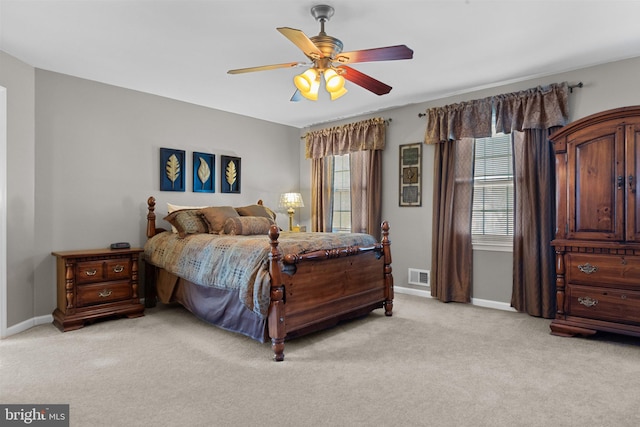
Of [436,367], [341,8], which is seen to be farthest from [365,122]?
[436,367]

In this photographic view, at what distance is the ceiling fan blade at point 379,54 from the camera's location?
232 cm

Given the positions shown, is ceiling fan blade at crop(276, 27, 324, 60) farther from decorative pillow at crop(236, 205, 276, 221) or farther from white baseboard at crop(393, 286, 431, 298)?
white baseboard at crop(393, 286, 431, 298)

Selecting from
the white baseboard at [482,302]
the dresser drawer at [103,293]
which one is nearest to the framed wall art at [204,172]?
the dresser drawer at [103,293]

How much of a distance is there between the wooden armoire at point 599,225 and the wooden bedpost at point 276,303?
7.80 feet

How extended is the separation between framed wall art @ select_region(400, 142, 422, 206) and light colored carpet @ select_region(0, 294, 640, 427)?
179cm

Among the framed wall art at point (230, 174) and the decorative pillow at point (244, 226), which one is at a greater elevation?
the framed wall art at point (230, 174)

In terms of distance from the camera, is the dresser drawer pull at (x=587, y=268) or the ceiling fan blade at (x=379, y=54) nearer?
the ceiling fan blade at (x=379, y=54)

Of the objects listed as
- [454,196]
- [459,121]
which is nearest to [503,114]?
[459,121]

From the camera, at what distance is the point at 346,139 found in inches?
221

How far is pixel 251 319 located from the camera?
3.11 m

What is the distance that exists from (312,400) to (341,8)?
2.49 metres

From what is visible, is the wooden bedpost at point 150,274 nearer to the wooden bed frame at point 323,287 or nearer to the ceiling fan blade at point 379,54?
the wooden bed frame at point 323,287

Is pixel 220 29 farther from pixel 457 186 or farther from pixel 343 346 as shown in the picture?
pixel 457 186

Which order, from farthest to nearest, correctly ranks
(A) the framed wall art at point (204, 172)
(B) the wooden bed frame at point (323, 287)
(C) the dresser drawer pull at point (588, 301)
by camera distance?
(A) the framed wall art at point (204, 172) → (C) the dresser drawer pull at point (588, 301) → (B) the wooden bed frame at point (323, 287)
